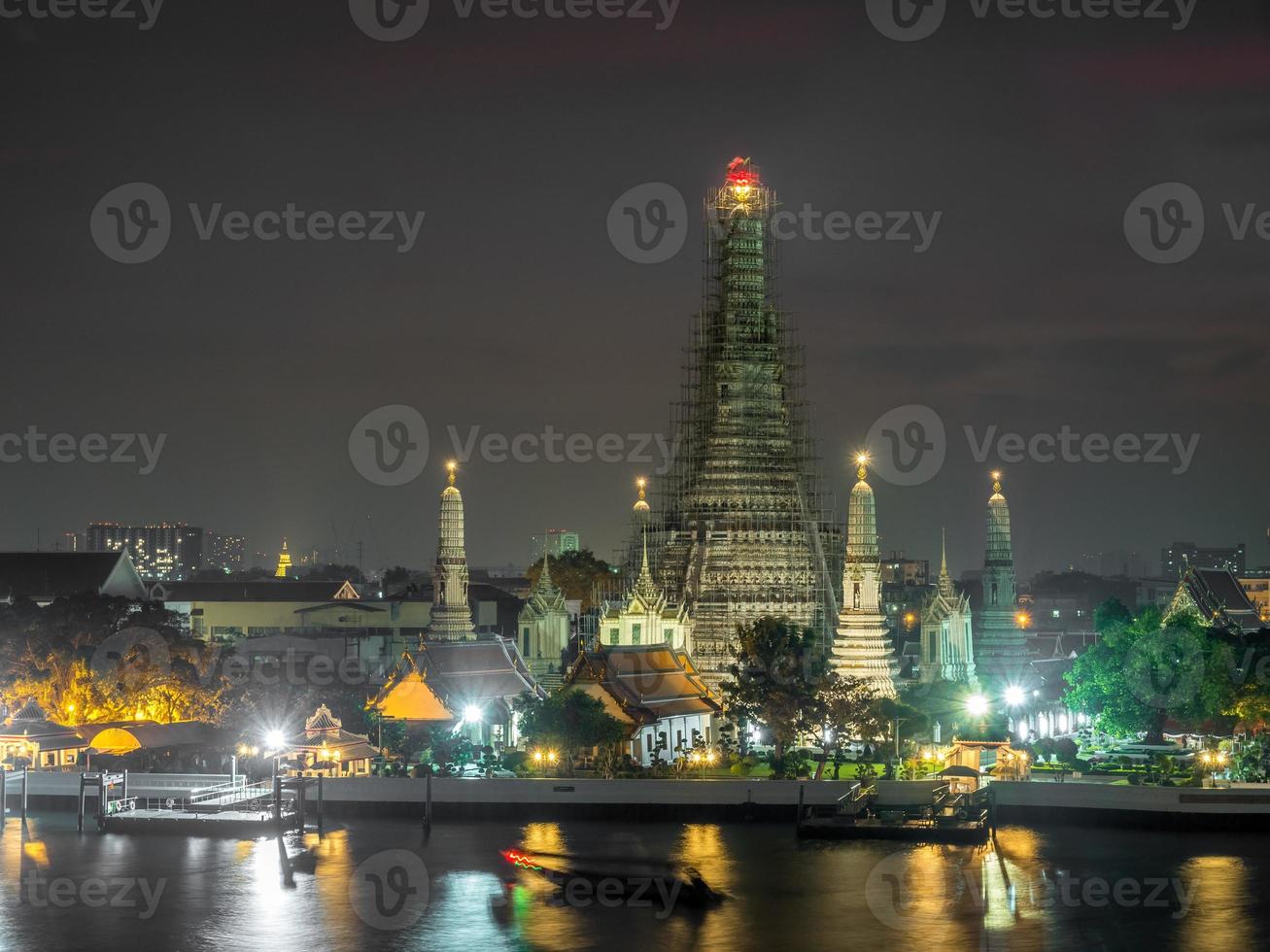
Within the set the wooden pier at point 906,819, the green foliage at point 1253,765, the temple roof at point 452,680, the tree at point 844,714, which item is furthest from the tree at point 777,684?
the green foliage at point 1253,765

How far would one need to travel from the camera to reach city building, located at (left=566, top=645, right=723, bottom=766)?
240 ft

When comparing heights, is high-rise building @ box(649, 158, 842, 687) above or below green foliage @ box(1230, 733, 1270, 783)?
above

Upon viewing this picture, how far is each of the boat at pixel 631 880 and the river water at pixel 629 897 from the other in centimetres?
21

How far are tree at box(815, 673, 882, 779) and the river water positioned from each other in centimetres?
895

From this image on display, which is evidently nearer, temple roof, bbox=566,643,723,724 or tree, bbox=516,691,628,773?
tree, bbox=516,691,628,773

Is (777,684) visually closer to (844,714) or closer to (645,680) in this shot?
(844,714)

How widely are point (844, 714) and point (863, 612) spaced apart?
10562 millimetres

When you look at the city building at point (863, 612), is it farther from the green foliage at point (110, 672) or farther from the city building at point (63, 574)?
the city building at point (63, 574)

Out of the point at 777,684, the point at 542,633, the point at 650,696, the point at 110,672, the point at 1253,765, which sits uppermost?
the point at 542,633

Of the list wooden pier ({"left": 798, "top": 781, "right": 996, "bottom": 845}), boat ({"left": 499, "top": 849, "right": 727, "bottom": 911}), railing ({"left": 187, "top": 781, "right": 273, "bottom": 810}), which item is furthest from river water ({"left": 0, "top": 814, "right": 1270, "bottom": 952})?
railing ({"left": 187, "top": 781, "right": 273, "bottom": 810})

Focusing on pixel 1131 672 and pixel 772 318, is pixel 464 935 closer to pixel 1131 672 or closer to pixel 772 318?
pixel 1131 672

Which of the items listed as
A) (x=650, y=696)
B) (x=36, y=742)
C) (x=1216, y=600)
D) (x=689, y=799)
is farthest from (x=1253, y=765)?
(x=36, y=742)

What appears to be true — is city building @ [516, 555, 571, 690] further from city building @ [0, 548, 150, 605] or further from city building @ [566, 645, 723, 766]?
city building @ [0, 548, 150, 605]

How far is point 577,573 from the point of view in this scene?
13675cm
